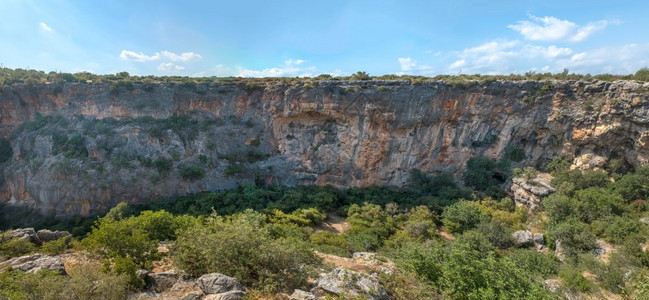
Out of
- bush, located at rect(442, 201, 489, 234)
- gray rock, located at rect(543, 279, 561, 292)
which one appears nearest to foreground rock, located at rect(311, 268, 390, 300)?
gray rock, located at rect(543, 279, 561, 292)

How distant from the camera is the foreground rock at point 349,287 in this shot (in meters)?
8.38

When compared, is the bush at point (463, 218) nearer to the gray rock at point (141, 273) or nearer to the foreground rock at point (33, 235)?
the gray rock at point (141, 273)

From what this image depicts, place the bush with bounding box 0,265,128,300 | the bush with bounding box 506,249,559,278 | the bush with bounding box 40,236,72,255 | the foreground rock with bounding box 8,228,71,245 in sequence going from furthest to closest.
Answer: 1. the bush with bounding box 506,249,559,278
2. the foreground rock with bounding box 8,228,71,245
3. the bush with bounding box 40,236,72,255
4. the bush with bounding box 0,265,128,300

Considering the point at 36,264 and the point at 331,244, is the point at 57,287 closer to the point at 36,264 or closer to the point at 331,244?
the point at 36,264

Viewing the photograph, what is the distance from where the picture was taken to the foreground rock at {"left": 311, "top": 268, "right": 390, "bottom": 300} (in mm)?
8383

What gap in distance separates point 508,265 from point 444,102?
68.4ft

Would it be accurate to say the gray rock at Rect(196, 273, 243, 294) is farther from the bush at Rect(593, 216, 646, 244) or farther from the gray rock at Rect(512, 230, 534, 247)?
the bush at Rect(593, 216, 646, 244)

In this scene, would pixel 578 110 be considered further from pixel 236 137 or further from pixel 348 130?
pixel 236 137

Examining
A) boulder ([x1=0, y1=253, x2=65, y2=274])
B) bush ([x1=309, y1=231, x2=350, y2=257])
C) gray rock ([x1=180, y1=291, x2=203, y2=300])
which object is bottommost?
bush ([x1=309, y1=231, x2=350, y2=257])

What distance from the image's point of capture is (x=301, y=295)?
8.23m

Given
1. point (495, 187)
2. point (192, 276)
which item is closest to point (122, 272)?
point (192, 276)

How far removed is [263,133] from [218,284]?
76.7 ft

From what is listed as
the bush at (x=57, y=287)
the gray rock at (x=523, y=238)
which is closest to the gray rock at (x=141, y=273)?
the bush at (x=57, y=287)

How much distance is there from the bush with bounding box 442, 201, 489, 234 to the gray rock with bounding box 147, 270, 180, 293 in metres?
17.5
